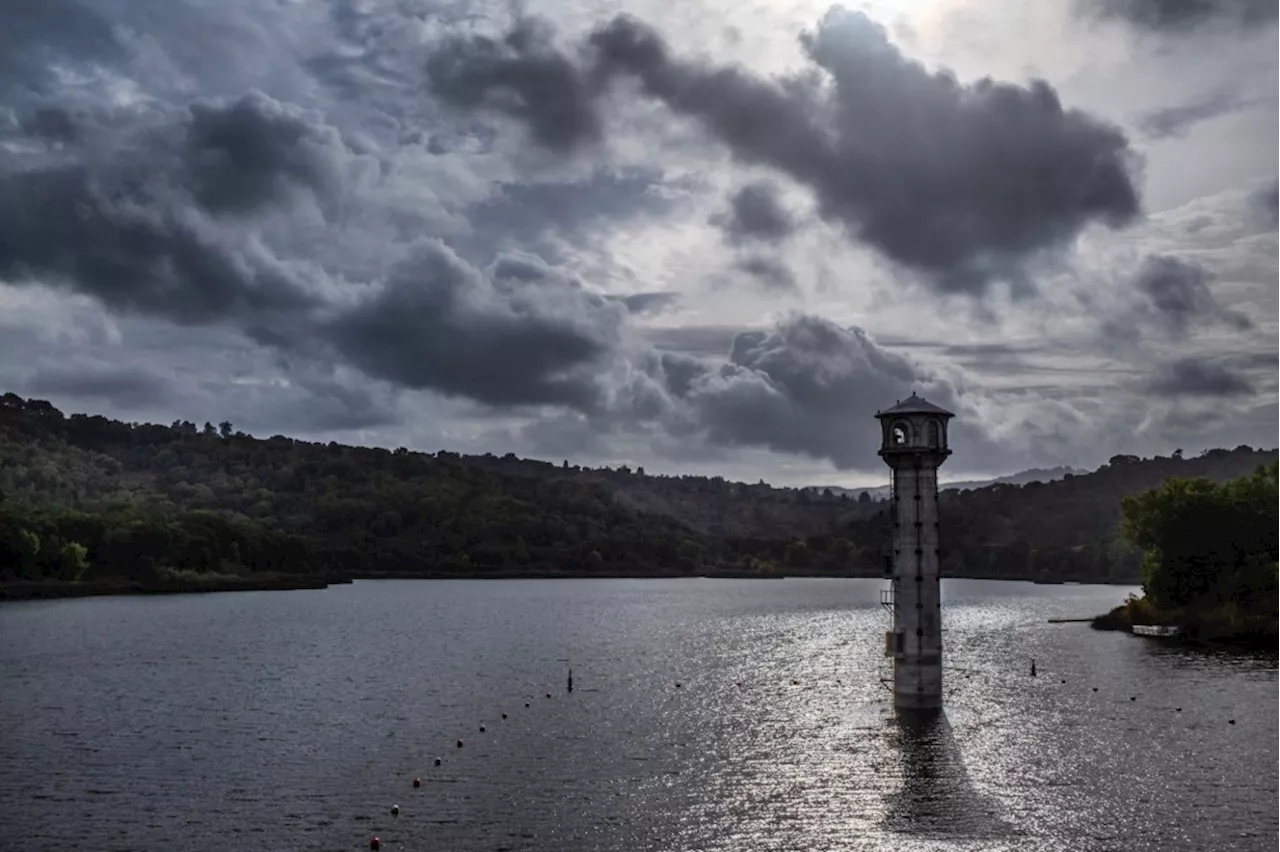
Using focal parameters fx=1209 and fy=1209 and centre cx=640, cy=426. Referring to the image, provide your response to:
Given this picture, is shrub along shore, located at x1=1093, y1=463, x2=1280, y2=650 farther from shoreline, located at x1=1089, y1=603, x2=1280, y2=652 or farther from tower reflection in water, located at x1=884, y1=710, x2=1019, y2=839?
tower reflection in water, located at x1=884, y1=710, x2=1019, y2=839

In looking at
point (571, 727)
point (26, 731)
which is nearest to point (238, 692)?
point (26, 731)

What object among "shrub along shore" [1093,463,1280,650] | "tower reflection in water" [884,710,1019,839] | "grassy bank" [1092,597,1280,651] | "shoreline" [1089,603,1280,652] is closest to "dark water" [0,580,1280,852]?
"tower reflection in water" [884,710,1019,839]

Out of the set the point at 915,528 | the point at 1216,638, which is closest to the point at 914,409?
the point at 915,528

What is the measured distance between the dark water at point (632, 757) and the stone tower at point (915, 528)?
731 cm

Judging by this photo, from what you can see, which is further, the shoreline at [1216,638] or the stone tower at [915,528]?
the shoreline at [1216,638]

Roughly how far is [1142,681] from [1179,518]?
67.5 m

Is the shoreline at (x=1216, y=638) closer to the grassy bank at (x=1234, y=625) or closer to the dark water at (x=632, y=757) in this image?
the grassy bank at (x=1234, y=625)

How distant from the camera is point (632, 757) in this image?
9181 centimetres

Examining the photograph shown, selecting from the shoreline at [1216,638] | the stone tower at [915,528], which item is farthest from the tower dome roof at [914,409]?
the shoreline at [1216,638]

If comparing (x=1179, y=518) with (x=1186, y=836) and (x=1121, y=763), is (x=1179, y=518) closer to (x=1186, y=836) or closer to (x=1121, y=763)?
(x=1121, y=763)

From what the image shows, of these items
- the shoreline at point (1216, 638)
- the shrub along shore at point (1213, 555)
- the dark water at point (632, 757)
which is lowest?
the dark water at point (632, 757)

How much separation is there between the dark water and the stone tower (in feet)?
24.0

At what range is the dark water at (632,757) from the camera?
69.8m

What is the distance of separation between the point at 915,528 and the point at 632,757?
31552 millimetres
